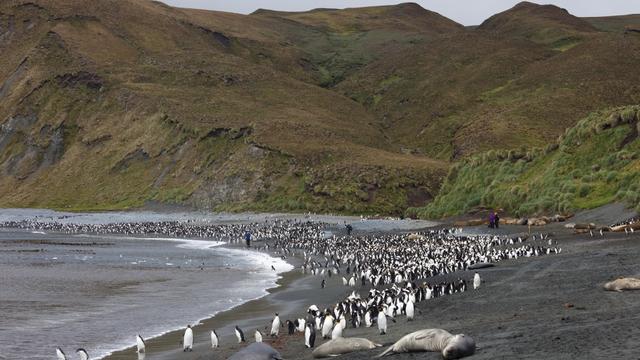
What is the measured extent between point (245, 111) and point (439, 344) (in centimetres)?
11103

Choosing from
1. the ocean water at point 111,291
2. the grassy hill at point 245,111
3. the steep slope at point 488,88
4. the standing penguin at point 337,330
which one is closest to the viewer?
the standing penguin at point 337,330

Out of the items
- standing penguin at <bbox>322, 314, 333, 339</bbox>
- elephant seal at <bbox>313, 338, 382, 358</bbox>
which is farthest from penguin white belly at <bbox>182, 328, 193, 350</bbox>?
elephant seal at <bbox>313, 338, 382, 358</bbox>

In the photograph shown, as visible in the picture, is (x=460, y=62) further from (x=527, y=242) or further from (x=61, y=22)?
(x=527, y=242)

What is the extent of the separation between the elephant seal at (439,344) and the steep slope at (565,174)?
88.9ft

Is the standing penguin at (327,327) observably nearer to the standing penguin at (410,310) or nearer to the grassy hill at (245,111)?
the standing penguin at (410,310)

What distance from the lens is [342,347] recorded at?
14164 mm

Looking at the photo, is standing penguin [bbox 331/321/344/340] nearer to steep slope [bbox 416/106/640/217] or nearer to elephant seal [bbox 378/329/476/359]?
elephant seal [bbox 378/329/476/359]

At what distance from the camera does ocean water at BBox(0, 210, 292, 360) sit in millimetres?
19031

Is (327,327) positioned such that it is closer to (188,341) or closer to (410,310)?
(410,310)

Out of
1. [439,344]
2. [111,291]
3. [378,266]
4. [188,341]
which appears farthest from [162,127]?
[439,344]

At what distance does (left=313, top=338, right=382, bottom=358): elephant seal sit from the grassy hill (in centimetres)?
7366

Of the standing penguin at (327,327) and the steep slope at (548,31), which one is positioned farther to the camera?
the steep slope at (548,31)

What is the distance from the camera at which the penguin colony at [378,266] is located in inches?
710

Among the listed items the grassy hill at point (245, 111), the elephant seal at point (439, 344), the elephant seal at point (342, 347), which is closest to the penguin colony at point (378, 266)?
the elephant seal at point (342, 347)
